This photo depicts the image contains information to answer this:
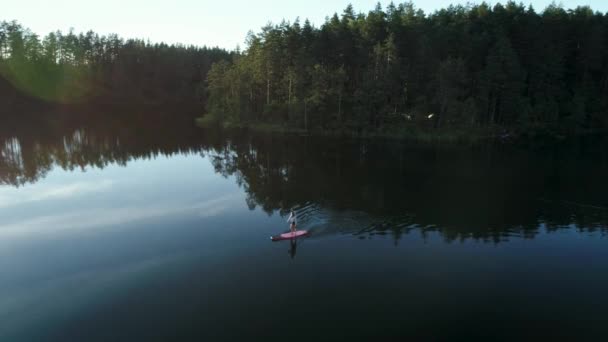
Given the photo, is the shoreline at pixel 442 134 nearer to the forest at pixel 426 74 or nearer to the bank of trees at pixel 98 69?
the forest at pixel 426 74

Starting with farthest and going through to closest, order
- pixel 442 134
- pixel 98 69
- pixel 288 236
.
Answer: pixel 98 69 < pixel 442 134 < pixel 288 236

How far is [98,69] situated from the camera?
141 meters

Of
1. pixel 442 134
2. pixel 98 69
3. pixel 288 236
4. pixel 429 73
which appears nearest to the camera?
pixel 288 236

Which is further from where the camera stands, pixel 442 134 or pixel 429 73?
pixel 429 73

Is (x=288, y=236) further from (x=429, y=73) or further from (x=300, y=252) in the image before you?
(x=429, y=73)

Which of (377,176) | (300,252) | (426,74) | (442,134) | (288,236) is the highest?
(426,74)

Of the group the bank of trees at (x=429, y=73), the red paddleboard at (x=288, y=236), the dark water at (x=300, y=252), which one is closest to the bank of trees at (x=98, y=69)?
the bank of trees at (x=429, y=73)

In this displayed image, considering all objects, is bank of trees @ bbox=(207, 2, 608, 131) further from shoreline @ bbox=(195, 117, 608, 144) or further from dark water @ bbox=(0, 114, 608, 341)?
dark water @ bbox=(0, 114, 608, 341)

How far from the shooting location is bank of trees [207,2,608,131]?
73.1 m

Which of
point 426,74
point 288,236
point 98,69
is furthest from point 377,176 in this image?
point 98,69

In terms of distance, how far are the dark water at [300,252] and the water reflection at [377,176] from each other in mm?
273

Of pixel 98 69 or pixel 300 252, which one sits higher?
pixel 98 69

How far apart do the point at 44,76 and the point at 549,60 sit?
5450 inches

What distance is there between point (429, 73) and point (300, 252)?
59886 millimetres
